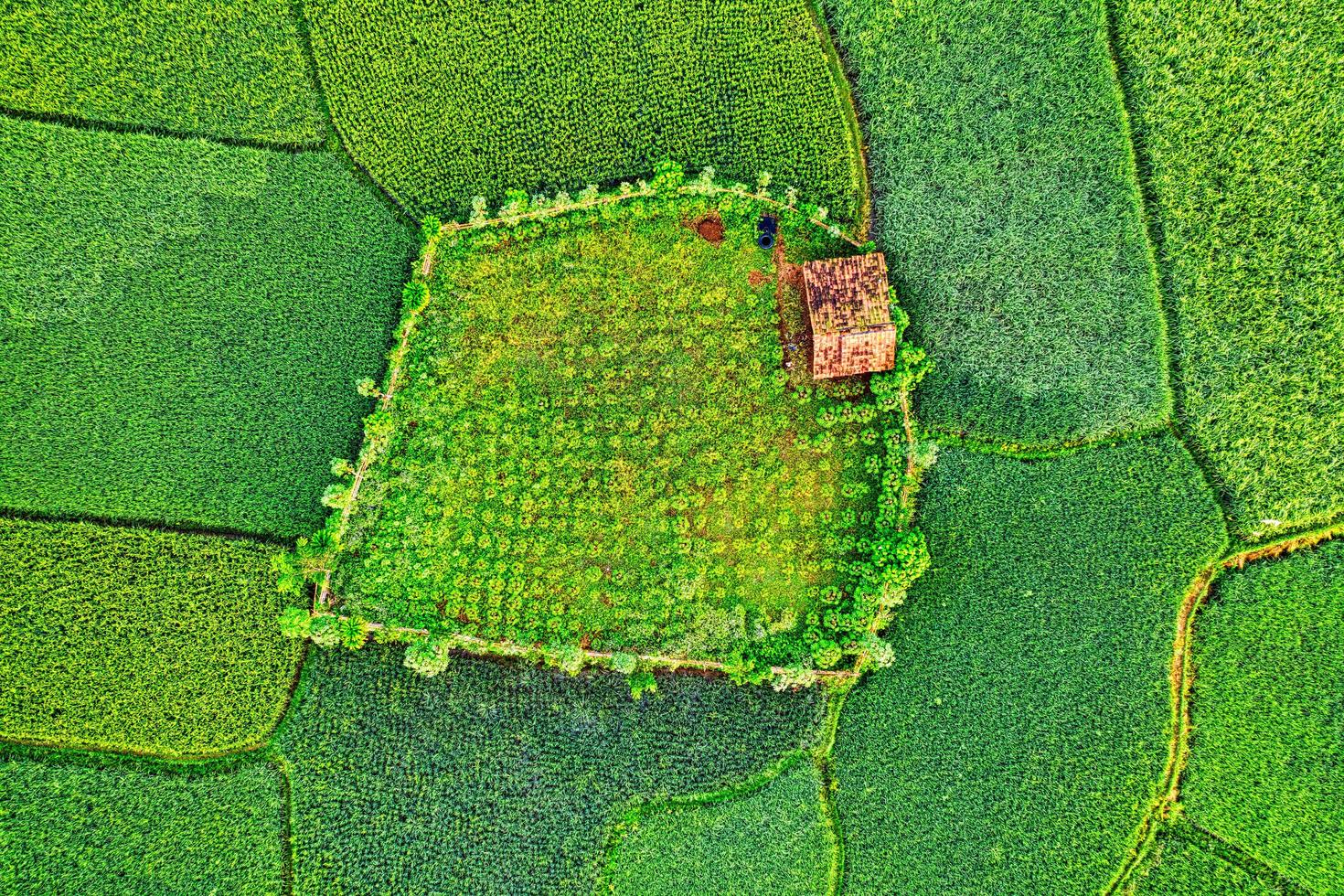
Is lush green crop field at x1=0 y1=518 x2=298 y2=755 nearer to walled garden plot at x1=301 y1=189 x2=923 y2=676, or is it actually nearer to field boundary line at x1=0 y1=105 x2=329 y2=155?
walled garden plot at x1=301 y1=189 x2=923 y2=676

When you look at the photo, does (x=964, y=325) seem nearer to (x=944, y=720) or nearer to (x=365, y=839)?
(x=944, y=720)

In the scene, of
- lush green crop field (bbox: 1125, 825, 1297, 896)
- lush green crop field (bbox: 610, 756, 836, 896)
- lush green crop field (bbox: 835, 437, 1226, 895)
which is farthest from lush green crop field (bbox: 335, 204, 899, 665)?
lush green crop field (bbox: 1125, 825, 1297, 896)

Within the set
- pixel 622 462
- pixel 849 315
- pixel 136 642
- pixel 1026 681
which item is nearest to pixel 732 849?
pixel 1026 681

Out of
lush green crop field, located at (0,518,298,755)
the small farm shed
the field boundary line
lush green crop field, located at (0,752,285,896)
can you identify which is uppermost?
the field boundary line

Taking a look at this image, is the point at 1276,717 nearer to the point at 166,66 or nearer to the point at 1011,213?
the point at 1011,213

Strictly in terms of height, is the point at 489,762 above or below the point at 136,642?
below

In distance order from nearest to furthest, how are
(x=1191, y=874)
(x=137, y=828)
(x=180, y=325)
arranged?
(x=1191, y=874)
(x=137, y=828)
(x=180, y=325)
